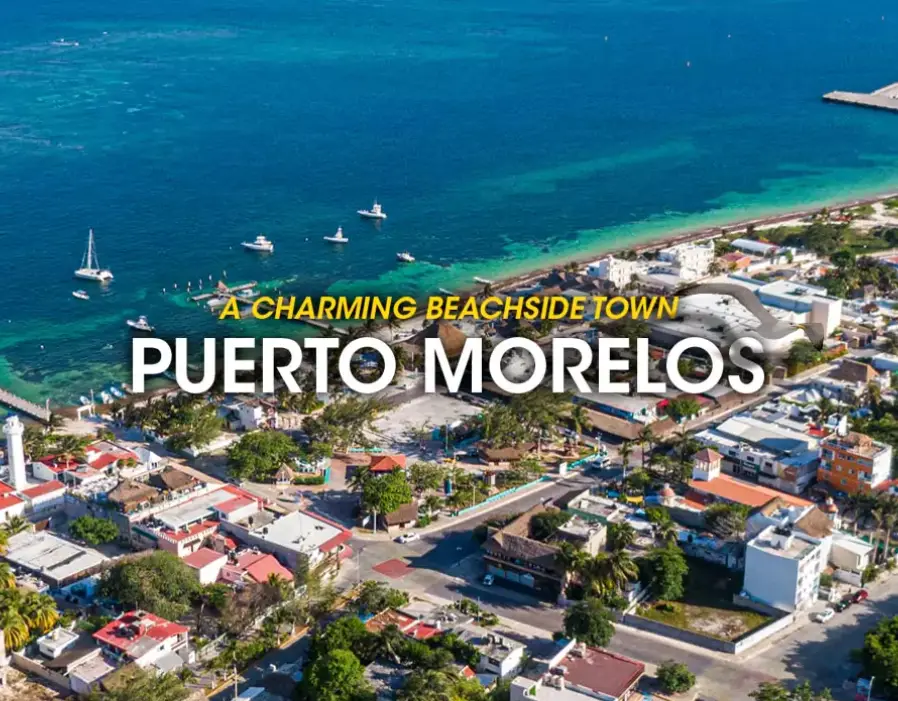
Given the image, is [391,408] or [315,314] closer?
[391,408]

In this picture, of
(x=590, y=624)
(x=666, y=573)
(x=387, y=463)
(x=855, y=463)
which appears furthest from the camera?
(x=387, y=463)

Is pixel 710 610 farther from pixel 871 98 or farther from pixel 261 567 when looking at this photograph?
pixel 871 98

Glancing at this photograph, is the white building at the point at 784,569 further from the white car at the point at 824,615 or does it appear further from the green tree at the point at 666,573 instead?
the green tree at the point at 666,573

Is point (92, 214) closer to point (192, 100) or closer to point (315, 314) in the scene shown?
point (315, 314)

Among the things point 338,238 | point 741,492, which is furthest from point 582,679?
point 338,238

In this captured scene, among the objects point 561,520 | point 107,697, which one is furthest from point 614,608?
point 107,697

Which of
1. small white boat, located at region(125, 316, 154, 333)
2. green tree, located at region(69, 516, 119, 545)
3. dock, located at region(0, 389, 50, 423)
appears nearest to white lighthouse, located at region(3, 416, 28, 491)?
green tree, located at region(69, 516, 119, 545)

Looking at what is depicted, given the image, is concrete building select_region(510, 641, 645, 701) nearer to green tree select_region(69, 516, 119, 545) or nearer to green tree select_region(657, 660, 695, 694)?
green tree select_region(657, 660, 695, 694)
